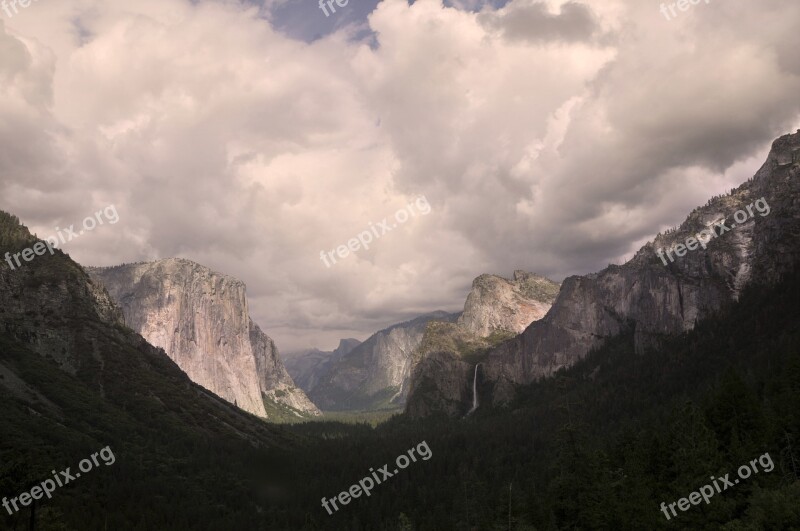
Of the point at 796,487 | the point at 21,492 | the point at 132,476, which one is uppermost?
the point at 132,476

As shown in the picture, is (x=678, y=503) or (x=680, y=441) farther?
(x=680, y=441)

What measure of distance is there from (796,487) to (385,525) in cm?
13399

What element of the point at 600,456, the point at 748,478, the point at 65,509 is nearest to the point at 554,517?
the point at 600,456

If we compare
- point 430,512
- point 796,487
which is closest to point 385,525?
point 430,512

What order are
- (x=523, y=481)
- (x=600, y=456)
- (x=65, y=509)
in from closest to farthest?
(x=600, y=456) < (x=65, y=509) < (x=523, y=481)

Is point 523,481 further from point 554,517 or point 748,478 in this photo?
point 748,478

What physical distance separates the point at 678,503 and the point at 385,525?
12028 centimetres

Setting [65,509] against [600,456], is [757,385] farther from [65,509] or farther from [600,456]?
[65,509]

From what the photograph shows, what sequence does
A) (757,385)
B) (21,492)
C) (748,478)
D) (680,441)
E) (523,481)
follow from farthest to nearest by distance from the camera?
(523,481), (757,385), (21,492), (680,441), (748,478)

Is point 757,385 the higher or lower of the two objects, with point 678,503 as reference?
higher

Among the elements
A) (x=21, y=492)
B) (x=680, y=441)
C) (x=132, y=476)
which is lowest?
(x=680, y=441)

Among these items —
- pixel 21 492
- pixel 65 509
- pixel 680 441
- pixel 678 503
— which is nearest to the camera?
pixel 678 503

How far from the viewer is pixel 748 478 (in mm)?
76750

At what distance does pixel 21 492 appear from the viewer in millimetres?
92125
